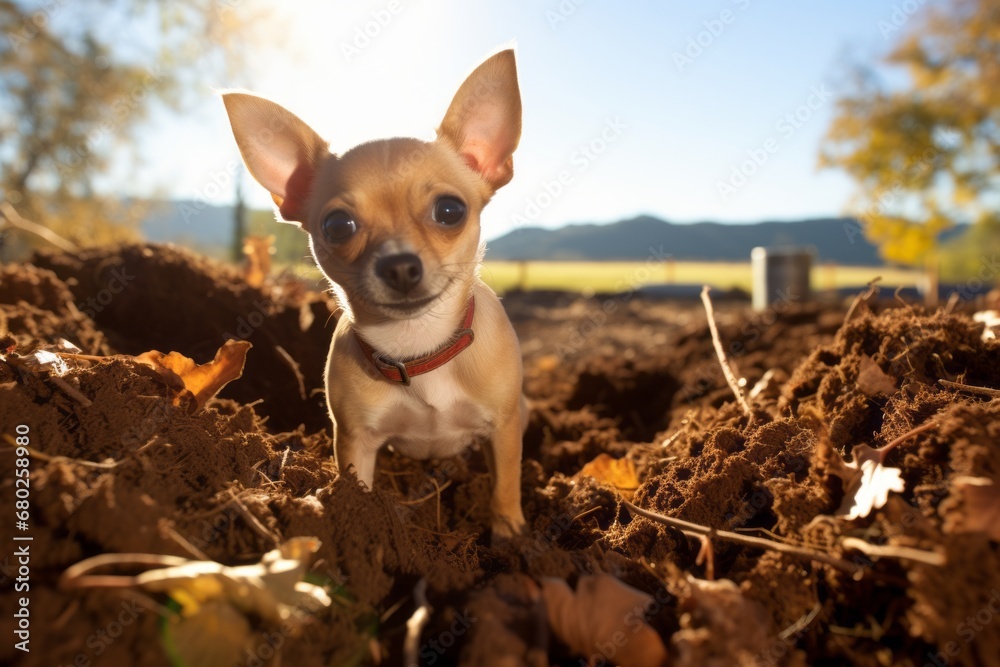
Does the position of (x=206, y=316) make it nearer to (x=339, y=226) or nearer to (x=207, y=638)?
(x=339, y=226)

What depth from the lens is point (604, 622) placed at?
126 centimetres

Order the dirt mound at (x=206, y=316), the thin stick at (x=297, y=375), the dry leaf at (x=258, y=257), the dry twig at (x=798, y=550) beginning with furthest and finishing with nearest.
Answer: the dry leaf at (x=258, y=257) < the dirt mound at (x=206, y=316) < the thin stick at (x=297, y=375) < the dry twig at (x=798, y=550)

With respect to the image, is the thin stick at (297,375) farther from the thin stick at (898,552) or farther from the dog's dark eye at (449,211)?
the thin stick at (898,552)

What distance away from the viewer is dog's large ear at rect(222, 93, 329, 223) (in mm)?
2473

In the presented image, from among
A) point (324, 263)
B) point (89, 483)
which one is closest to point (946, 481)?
point (89, 483)

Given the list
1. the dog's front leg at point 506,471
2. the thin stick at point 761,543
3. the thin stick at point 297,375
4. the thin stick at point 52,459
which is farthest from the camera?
the thin stick at point 297,375

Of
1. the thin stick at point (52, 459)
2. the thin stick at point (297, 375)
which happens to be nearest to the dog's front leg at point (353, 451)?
the thin stick at point (297, 375)

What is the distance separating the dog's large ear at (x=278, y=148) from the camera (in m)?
2.47

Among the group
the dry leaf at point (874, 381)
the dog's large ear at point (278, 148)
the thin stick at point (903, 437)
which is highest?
the dog's large ear at point (278, 148)

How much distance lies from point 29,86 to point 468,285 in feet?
56.9

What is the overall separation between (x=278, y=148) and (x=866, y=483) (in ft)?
7.79

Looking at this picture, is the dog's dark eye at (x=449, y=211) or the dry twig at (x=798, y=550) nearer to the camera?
the dry twig at (x=798, y=550)

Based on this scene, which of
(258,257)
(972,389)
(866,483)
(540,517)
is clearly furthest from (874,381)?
(258,257)

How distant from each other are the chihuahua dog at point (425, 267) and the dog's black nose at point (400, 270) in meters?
0.05
